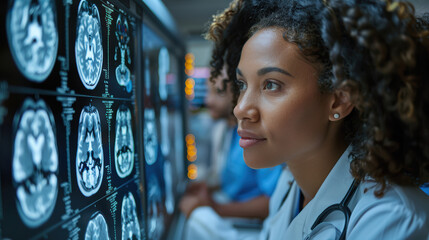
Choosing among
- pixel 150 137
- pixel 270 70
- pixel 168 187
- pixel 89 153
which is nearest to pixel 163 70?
pixel 150 137

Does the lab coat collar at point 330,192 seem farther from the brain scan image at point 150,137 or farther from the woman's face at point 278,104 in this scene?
the brain scan image at point 150,137

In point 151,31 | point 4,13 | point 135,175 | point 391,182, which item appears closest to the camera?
point 4,13

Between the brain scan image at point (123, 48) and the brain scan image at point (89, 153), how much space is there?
138 mm

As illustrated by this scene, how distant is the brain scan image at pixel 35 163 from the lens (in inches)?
15.4

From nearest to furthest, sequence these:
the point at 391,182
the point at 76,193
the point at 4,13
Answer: the point at 4,13 → the point at 76,193 → the point at 391,182

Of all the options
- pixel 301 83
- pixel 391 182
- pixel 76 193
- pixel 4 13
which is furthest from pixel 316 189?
pixel 4 13

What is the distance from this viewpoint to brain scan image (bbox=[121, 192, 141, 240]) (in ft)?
2.29

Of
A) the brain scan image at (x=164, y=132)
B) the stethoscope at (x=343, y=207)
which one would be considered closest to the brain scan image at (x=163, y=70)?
the brain scan image at (x=164, y=132)

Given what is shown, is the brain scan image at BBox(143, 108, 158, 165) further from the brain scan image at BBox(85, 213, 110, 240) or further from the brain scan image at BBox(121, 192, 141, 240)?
the brain scan image at BBox(85, 213, 110, 240)

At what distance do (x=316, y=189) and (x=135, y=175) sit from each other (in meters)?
0.49

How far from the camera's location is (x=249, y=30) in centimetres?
85

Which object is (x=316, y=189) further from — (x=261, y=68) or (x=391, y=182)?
(x=261, y=68)

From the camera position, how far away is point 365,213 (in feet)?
2.16

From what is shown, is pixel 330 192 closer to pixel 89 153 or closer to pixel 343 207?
pixel 343 207
